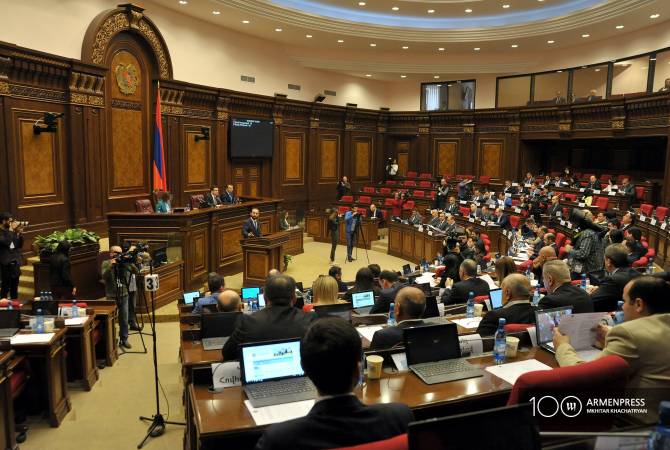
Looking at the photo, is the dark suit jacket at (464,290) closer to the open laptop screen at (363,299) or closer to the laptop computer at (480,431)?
the open laptop screen at (363,299)

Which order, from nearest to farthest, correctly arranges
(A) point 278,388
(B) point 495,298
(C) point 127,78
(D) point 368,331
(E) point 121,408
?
1. (A) point 278,388
2. (D) point 368,331
3. (E) point 121,408
4. (B) point 495,298
5. (C) point 127,78

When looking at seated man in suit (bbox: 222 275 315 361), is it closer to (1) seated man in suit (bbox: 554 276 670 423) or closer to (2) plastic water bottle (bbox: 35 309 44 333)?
(1) seated man in suit (bbox: 554 276 670 423)

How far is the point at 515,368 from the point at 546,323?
550mm

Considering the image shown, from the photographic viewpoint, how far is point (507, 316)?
371 cm

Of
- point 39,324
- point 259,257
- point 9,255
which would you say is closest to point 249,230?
point 259,257

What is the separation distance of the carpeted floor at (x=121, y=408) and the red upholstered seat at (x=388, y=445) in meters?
3.28

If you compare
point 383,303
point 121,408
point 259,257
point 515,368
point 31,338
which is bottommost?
point 121,408

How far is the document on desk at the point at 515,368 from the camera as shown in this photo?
9.62ft

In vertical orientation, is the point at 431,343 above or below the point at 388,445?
below

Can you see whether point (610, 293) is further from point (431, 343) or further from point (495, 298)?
point (431, 343)

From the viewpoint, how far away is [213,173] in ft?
47.0

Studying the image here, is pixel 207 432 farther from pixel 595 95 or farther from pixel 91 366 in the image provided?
pixel 595 95

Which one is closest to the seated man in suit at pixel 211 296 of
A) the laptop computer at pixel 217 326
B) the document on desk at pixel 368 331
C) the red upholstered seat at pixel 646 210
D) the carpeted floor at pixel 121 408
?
the carpeted floor at pixel 121 408

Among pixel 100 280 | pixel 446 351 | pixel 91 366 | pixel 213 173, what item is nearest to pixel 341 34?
pixel 213 173
